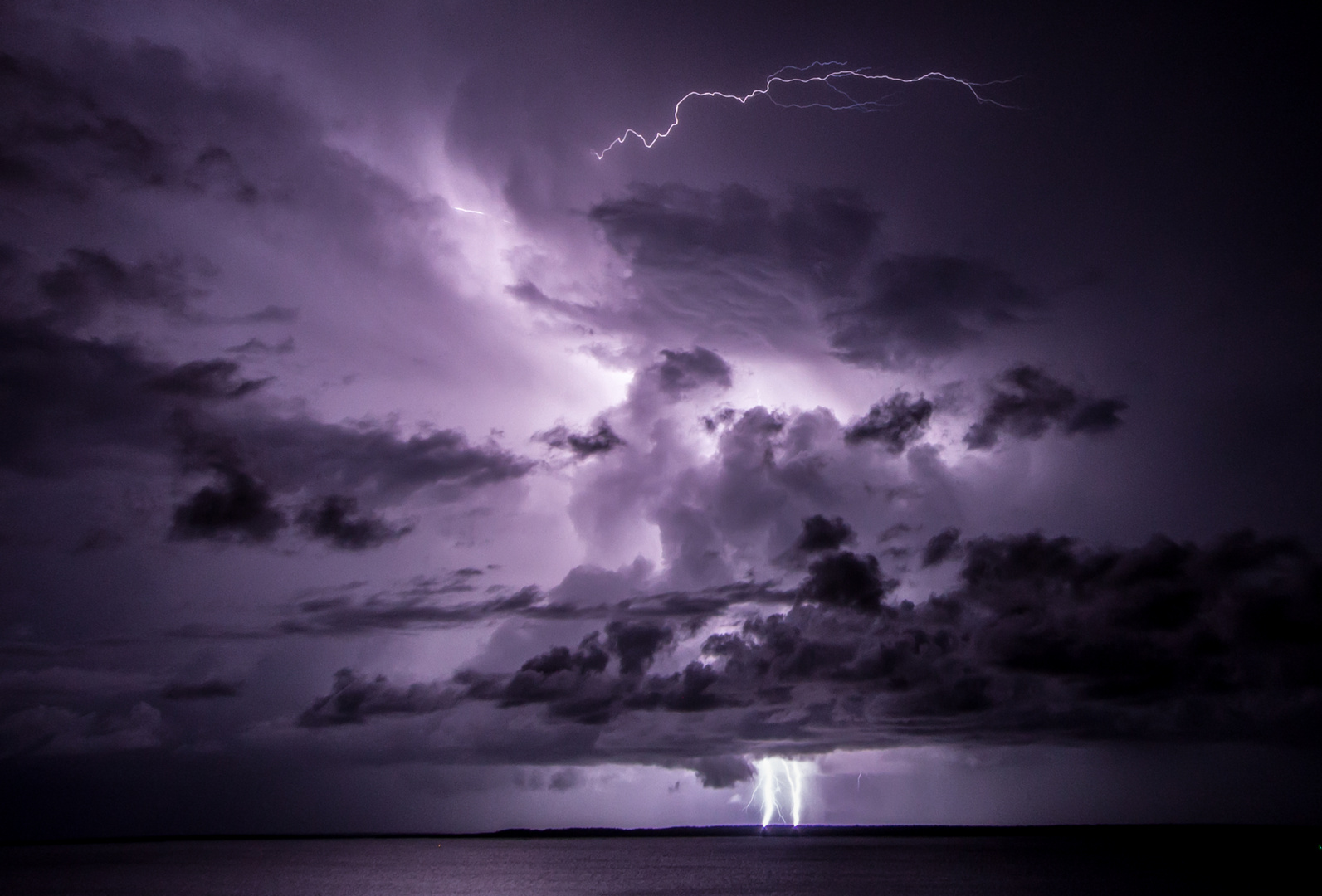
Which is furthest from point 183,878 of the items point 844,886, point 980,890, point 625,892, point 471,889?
point 980,890

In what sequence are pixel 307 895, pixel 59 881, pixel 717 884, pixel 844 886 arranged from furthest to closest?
pixel 59 881, pixel 717 884, pixel 844 886, pixel 307 895

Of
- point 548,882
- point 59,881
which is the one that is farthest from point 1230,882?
point 59,881

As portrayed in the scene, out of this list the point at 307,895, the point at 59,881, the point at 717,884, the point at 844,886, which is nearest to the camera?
the point at 307,895

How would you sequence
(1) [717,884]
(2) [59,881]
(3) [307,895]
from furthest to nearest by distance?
1. (2) [59,881]
2. (1) [717,884]
3. (3) [307,895]

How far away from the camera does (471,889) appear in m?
148

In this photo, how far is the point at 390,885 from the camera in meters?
154

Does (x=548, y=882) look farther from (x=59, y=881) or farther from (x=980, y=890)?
(x=59, y=881)

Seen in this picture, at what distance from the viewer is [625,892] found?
140 meters

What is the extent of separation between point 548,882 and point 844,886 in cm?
5005

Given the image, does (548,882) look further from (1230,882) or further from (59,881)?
(1230,882)

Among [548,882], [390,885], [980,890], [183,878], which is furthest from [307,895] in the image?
[980,890]

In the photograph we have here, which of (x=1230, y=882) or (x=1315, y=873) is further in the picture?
(x=1315, y=873)

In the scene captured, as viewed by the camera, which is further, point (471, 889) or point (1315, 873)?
point (1315, 873)

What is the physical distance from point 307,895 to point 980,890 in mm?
97446
